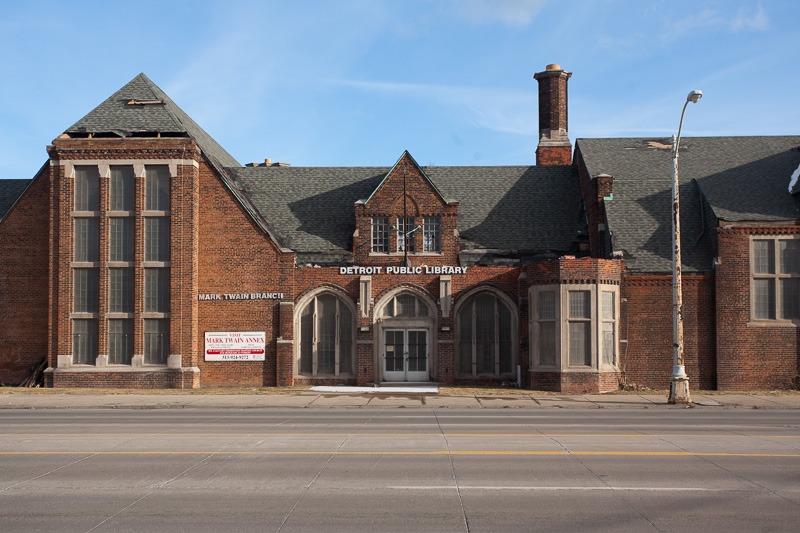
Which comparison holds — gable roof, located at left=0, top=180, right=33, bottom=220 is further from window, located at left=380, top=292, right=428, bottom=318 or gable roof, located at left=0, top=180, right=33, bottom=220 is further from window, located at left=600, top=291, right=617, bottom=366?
window, located at left=600, top=291, right=617, bottom=366

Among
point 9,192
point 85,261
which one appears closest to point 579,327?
point 85,261

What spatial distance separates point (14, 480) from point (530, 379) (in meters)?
21.6

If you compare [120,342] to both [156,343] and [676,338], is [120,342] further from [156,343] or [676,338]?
[676,338]

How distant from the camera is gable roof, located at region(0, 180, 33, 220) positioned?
115 feet

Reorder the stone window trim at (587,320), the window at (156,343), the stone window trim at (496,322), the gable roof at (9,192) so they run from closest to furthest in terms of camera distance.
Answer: the stone window trim at (587,320) < the window at (156,343) < the stone window trim at (496,322) < the gable roof at (9,192)

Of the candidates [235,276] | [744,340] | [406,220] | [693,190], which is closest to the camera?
[744,340]

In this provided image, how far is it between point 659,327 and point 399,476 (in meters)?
21.2

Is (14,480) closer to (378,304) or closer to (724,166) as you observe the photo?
(378,304)

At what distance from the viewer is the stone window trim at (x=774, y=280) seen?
30.3 metres

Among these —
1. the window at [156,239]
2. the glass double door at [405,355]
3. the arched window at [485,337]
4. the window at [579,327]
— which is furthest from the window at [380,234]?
the window at [156,239]

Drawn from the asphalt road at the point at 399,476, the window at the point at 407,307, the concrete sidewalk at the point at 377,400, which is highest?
the window at the point at 407,307

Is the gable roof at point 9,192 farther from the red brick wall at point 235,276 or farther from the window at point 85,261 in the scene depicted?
the red brick wall at point 235,276

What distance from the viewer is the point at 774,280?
30.4 m

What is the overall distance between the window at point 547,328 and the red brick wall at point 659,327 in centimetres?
273
